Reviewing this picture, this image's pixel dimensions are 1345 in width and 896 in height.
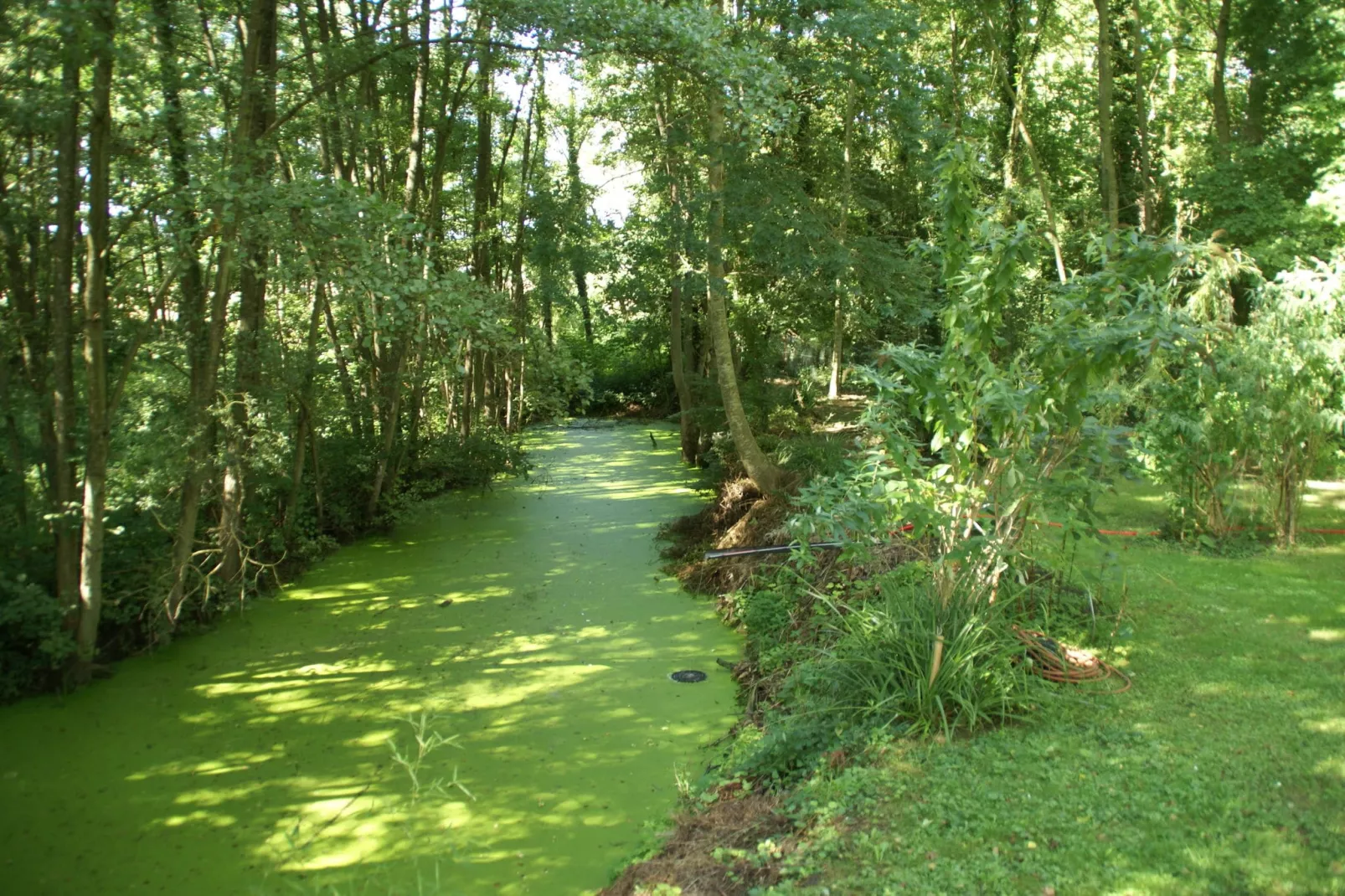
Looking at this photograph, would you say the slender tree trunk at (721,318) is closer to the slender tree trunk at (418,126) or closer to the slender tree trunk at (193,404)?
the slender tree trunk at (418,126)

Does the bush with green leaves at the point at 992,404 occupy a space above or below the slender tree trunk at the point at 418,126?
below

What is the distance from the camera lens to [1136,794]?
312 centimetres

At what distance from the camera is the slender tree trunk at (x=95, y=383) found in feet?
16.0

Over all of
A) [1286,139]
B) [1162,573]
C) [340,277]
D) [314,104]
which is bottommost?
[1162,573]

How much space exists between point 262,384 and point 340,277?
6.76 ft

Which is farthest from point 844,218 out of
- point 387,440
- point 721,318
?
point 387,440

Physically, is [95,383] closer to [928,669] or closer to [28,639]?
[28,639]

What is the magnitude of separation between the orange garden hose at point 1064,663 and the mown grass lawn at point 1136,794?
0.11 m

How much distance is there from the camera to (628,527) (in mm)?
8953

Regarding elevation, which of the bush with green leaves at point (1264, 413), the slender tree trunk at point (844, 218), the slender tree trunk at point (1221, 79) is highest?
the slender tree trunk at point (1221, 79)

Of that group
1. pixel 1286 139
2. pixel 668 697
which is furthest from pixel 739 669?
pixel 1286 139

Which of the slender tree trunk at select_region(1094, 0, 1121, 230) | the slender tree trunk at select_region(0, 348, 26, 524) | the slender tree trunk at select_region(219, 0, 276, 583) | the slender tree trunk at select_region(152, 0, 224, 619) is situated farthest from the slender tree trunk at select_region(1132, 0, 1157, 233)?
the slender tree trunk at select_region(0, 348, 26, 524)

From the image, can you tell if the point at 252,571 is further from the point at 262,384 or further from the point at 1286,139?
the point at 1286,139

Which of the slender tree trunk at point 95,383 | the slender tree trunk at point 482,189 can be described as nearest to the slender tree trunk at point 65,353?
the slender tree trunk at point 95,383
